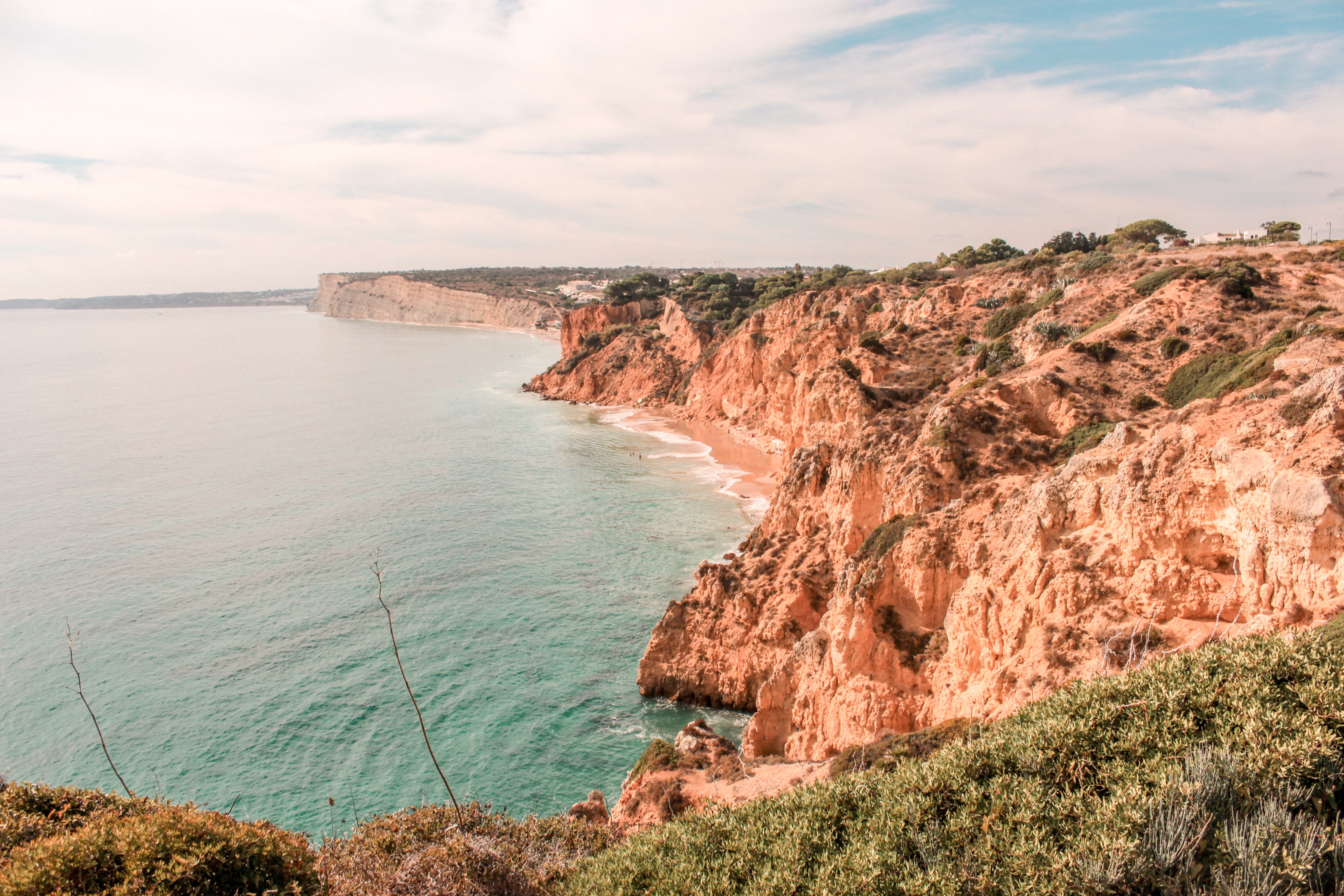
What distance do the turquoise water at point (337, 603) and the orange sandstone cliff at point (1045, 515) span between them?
16.0 ft

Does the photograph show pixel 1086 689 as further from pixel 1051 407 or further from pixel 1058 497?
pixel 1051 407

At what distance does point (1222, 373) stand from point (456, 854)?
26.9 meters

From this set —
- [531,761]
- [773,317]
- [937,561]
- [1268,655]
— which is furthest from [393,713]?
[773,317]

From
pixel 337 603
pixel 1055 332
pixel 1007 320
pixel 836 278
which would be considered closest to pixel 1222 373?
pixel 1055 332

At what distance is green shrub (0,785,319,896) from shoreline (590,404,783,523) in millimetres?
30547

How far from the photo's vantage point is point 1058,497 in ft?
60.9

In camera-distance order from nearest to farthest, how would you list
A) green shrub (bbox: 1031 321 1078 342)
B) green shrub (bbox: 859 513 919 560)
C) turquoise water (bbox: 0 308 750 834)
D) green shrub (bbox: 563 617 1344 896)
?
green shrub (bbox: 563 617 1344 896) → green shrub (bbox: 859 513 919 560) → turquoise water (bbox: 0 308 750 834) → green shrub (bbox: 1031 321 1078 342)

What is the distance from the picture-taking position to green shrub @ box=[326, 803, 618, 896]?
11898mm

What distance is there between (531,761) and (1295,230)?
241ft

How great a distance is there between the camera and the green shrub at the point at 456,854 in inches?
468

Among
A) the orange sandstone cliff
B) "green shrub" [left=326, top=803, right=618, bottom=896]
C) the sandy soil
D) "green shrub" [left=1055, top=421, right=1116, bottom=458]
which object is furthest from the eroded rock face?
the sandy soil

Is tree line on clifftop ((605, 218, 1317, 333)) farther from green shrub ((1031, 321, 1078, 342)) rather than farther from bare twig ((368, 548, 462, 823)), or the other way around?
bare twig ((368, 548, 462, 823))

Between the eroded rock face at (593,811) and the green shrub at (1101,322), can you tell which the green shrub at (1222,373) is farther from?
the eroded rock face at (593,811)

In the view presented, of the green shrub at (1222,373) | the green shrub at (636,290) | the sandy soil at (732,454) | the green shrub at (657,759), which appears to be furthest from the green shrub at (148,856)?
the green shrub at (636,290)
